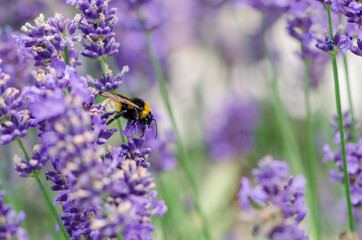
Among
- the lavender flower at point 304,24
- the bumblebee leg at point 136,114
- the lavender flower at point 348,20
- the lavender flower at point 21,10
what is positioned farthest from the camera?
the lavender flower at point 21,10

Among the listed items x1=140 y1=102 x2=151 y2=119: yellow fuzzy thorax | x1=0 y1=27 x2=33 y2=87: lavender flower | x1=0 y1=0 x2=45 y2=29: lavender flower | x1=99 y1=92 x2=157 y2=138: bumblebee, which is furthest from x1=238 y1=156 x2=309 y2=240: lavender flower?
x1=0 y1=0 x2=45 y2=29: lavender flower

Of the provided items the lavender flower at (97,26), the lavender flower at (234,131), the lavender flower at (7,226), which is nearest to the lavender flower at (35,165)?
the lavender flower at (7,226)

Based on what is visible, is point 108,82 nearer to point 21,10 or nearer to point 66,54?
point 66,54

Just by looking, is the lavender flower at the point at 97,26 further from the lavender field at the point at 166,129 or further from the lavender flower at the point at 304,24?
the lavender flower at the point at 304,24

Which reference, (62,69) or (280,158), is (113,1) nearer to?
(280,158)

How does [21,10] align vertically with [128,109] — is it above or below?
above

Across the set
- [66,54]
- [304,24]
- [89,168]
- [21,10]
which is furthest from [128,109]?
[21,10]

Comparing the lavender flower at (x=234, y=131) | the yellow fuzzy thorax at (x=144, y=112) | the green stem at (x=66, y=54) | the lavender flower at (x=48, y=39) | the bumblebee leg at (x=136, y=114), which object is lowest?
the lavender flower at (x=234, y=131)
